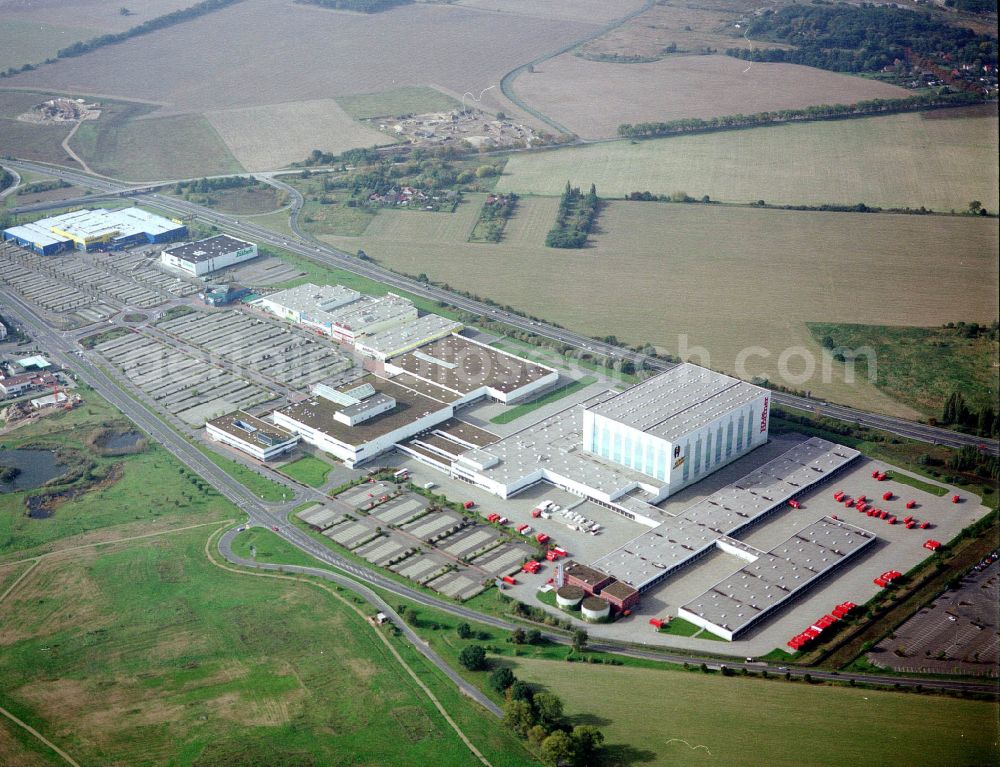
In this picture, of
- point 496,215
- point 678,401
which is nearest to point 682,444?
point 678,401

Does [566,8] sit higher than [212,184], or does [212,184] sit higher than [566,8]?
[566,8]

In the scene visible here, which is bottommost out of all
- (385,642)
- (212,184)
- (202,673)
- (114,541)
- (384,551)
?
(202,673)

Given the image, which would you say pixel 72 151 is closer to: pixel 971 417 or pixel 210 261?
pixel 210 261

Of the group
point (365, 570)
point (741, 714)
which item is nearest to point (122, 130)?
point (365, 570)

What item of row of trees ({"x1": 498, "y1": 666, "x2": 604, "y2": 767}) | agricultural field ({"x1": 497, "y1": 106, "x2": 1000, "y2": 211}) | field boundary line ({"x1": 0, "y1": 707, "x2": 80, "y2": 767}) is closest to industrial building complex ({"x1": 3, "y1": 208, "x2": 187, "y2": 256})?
agricultural field ({"x1": 497, "y1": 106, "x2": 1000, "y2": 211})

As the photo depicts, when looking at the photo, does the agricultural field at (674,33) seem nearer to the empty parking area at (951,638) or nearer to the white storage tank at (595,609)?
the empty parking area at (951,638)

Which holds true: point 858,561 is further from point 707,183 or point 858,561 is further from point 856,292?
point 707,183

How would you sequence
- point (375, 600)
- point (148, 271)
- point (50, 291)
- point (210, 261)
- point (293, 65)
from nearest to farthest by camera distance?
1. point (375, 600)
2. point (50, 291)
3. point (210, 261)
4. point (148, 271)
5. point (293, 65)
